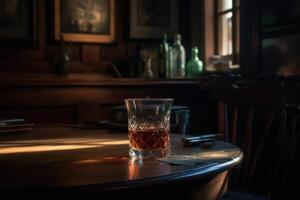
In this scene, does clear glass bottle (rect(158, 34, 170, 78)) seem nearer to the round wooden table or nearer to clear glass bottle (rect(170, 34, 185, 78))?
clear glass bottle (rect(170, 34, 185, 78))

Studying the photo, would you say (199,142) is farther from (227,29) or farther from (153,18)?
(153,18)

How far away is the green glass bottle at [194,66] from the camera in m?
3.27

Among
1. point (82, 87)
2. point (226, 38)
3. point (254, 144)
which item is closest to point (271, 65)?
point (254, 144)

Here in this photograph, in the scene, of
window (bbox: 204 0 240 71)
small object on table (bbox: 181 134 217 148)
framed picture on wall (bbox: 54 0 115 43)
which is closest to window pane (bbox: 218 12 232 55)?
window (bbox: 204 0 240 71)

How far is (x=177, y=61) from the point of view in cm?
330

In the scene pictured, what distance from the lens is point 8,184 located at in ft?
2.35

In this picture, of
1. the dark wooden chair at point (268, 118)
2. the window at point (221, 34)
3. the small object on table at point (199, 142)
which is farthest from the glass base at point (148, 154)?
the window at point (221, 34)

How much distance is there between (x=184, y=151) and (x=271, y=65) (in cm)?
152

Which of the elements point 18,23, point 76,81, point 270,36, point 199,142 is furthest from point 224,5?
point 199,142

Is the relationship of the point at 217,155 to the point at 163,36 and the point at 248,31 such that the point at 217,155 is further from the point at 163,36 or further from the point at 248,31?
the point at 163,36

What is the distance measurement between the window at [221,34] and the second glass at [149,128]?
84.2 inches

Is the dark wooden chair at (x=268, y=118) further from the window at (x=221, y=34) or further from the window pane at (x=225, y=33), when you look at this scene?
the window pane at (x=225, y=33)

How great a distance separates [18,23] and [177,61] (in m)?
1.15

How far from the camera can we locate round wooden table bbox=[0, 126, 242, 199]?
0.71 meters
